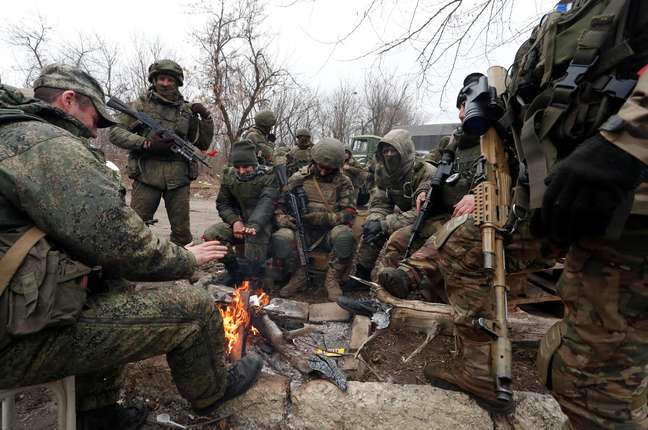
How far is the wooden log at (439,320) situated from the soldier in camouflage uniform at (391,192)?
4.24ft

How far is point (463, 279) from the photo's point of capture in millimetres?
2082

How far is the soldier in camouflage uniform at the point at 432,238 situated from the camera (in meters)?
2.98

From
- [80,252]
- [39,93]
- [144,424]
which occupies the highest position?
[39,93]

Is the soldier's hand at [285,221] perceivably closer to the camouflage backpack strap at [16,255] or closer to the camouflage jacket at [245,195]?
the camouflage jacket at [245,195]

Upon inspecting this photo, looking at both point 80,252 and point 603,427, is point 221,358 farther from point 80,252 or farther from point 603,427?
point 603,427

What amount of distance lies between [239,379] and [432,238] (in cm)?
197

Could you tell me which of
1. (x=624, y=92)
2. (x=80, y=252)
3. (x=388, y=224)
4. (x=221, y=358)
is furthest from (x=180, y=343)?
(x=388, y=224)

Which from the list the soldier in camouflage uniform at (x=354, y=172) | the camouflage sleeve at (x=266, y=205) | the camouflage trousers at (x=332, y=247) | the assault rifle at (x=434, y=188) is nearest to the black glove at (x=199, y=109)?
the camouflage sleeve at (x=266, y=205)

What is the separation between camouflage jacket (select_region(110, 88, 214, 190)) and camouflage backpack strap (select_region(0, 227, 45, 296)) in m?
2.96

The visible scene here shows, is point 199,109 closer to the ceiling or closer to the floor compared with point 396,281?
closer to the ceiling

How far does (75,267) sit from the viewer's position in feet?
4.62

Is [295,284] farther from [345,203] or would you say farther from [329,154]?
[329,154]

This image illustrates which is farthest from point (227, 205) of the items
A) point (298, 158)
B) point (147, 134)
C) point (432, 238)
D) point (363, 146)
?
point (363, 146)

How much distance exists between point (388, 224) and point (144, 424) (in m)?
3.12
